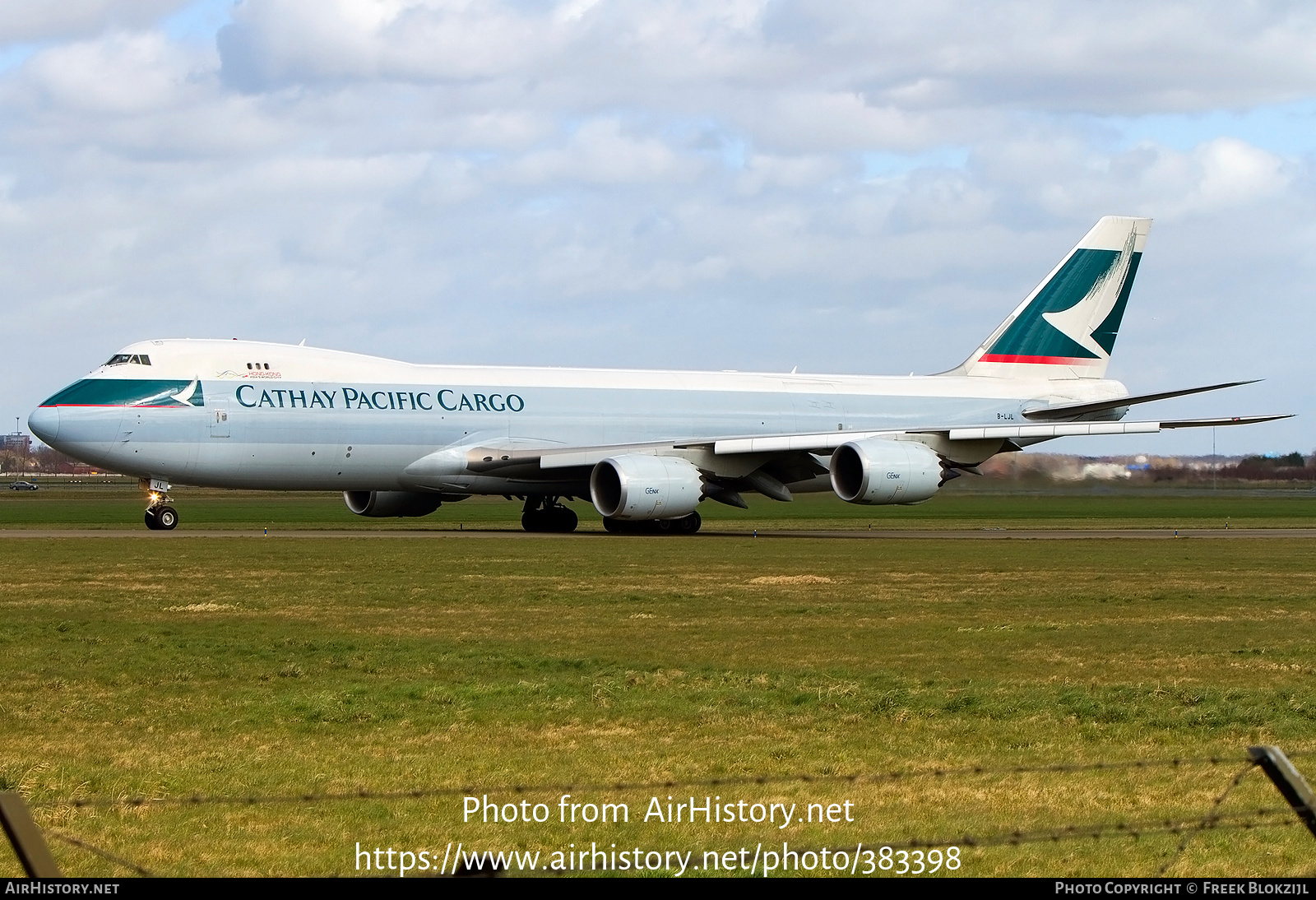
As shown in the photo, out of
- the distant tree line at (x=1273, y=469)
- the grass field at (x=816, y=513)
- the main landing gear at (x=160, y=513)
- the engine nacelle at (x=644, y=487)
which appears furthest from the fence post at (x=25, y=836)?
the distant tree line at (x=1273, y=469)

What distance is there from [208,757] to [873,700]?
534 centimetres

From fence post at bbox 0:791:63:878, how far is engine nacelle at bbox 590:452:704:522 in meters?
30.7

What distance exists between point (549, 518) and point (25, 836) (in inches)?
1432

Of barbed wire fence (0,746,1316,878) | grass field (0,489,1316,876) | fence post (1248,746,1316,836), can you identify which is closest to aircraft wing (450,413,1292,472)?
grass field (0,489,1316,876)

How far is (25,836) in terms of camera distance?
479 centimetres

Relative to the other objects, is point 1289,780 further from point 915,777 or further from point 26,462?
point 26,462

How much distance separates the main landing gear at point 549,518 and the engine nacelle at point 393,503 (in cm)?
236

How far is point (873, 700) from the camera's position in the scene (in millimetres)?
13070

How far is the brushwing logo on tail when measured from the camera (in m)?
46.5

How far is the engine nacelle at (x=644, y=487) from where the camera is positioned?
117 ft

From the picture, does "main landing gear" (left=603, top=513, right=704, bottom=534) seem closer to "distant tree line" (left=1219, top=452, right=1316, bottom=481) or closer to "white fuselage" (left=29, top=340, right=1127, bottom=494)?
"white fuselage" (left=29, top=340, right=1127, bottom=494)

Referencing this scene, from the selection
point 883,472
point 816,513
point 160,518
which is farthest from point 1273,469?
point 160,518

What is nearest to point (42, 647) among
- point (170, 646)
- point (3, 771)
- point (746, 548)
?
point (170, 646)

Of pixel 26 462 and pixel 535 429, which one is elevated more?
pixel 26 462
